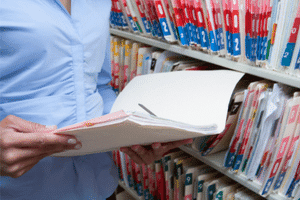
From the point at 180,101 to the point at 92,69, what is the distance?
29cm

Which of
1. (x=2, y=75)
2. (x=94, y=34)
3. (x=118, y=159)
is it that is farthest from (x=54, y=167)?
(x=118, y=159)

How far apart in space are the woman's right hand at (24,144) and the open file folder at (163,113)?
3 cm

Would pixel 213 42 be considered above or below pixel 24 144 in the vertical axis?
above

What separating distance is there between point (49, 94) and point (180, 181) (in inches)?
27.3

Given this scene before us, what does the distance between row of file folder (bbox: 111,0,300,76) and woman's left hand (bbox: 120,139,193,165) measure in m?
0.34

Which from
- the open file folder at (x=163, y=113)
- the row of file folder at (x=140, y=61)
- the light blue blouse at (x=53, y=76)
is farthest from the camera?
the row of file folder at (x=140, y=61)

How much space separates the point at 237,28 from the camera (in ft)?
2.74

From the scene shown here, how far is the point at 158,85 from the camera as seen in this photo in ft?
2.78

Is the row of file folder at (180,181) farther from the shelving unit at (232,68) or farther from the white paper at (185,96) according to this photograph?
the white paper at (185,96)

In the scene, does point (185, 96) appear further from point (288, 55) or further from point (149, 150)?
point (288, 55)

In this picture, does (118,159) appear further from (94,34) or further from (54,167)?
(94,34)

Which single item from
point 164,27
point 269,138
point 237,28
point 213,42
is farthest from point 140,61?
point 269,138

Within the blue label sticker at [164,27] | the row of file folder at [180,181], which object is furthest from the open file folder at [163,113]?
the row of file folder at [180,181]

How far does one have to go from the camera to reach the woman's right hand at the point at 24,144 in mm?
556
